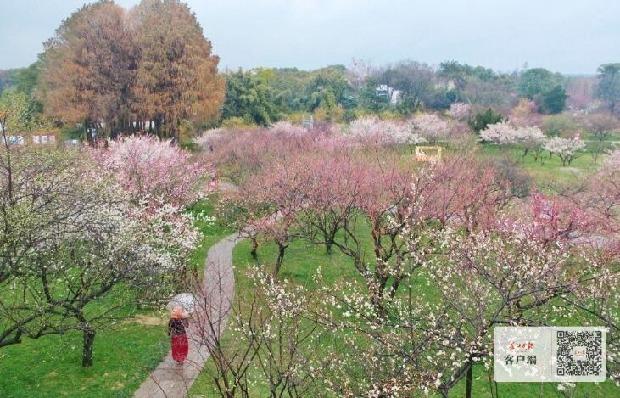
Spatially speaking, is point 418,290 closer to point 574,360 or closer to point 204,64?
point 574,360

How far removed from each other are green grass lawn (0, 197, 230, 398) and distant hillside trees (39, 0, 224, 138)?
69.5ft

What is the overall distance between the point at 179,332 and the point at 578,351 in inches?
313

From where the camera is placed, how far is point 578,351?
842cm

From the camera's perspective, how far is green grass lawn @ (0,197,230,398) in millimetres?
11336

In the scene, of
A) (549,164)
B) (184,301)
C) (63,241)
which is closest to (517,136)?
(549,164)

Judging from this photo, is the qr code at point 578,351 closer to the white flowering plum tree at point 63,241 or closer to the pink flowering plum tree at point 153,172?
the white flowering plum tree at point 63,241

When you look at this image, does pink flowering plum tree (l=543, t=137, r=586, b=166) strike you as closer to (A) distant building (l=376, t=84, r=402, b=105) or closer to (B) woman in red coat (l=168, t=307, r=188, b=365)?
(A) distant building (l=376, t=84, r=402, b=105)

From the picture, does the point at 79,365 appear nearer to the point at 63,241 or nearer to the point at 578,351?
the point at 63,241

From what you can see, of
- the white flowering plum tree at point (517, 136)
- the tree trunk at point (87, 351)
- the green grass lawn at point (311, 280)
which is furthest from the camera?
the white flowering plum tree at point (517, 136)

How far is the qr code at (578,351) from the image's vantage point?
8.32 m

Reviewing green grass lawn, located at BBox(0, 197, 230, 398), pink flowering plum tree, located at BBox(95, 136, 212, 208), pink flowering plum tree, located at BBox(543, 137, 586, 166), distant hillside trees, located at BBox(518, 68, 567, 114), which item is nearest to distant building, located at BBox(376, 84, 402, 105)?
distant hillside trees, located at BBox(518, 68, 567, 114)

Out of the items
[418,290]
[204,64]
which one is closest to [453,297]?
[418,290]

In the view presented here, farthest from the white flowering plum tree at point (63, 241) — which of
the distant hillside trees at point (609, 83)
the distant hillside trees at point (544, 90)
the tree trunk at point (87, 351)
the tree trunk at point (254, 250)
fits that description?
the distant hillside trees at point (609, 83)

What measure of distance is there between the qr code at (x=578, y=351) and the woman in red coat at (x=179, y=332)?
24.5ft
